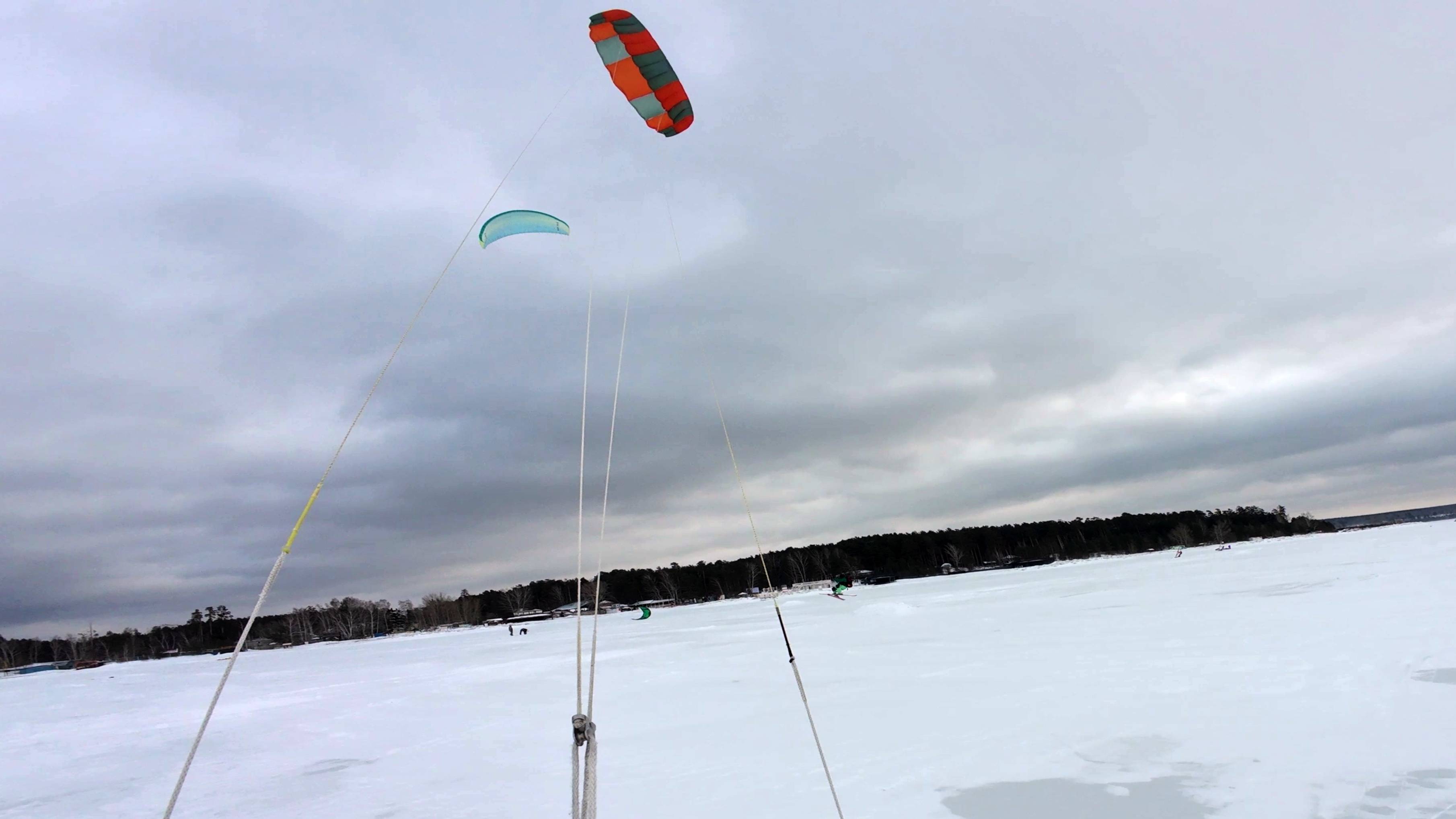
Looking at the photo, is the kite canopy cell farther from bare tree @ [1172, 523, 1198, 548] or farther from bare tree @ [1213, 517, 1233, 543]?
bare tree @ [1213, 517, 1233, 543]

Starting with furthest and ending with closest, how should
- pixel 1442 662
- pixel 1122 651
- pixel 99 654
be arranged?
pixel 99 654, pixel 1122 651, pixel 1442 662

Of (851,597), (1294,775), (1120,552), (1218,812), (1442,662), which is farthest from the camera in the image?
(1120,552)

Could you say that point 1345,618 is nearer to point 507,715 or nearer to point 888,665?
point 888,665

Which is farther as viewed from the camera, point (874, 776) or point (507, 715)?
point (507, 715)

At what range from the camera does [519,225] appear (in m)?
6.74

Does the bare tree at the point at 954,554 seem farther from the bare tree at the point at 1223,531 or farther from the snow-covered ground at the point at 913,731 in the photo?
the snow-covered ground at the point at 913,731

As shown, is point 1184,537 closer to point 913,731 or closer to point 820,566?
point 820,566

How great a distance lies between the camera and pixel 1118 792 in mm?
4320

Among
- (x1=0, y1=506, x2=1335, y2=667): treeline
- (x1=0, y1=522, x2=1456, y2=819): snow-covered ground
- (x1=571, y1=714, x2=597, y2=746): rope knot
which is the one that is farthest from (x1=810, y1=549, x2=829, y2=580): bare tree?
(x1=571, y1=714, x2=597, y2=746): rope knot

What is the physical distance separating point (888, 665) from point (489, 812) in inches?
255

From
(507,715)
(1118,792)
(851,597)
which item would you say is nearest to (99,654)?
(851,597)

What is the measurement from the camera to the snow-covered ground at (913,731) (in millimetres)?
4426

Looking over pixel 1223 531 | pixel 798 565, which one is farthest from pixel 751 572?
pixel 1223 531

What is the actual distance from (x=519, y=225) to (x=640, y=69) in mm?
2248
